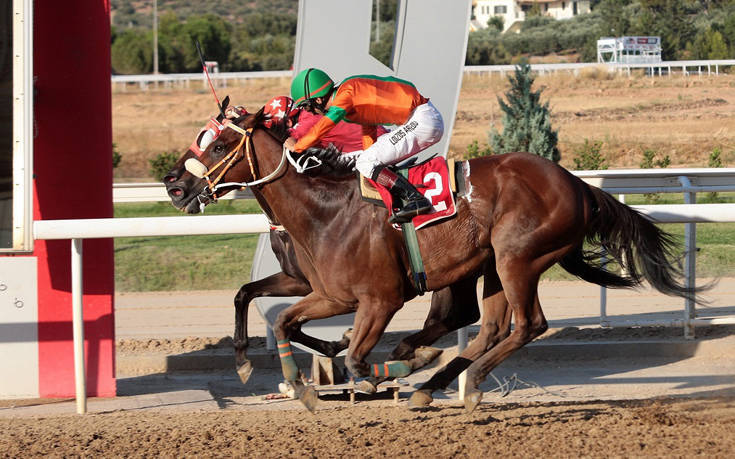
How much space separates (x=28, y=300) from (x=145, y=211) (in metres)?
8.27

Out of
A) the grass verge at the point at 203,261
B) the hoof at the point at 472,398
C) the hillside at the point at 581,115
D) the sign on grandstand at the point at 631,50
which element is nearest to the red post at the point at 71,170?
the hoof at the point at 472,398

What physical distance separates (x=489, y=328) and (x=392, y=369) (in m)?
0.54

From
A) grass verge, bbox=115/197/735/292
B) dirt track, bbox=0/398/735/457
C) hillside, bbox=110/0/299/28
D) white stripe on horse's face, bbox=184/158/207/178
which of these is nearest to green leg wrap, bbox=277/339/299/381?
dirt track, bbox=0/398/735/457

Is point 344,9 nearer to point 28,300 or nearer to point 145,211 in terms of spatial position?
point 28,300

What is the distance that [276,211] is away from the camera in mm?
4707

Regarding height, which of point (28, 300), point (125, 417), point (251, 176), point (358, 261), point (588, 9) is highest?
point (588, 9)

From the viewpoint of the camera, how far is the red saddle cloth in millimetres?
4504

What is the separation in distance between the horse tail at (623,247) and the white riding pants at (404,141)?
79 cm

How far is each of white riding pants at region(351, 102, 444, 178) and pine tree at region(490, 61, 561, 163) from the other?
1213 cm

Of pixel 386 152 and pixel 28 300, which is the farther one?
pixel 28 300

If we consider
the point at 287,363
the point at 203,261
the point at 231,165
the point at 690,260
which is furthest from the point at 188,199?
the point at 203,261

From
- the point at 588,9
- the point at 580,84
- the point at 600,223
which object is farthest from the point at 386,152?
the point at 588,9

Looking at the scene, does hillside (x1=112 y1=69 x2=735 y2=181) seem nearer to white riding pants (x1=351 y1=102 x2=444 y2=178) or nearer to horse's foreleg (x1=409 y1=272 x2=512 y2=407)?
horse's foreleg (x1=409 y1=272 x2=512 y2=407)

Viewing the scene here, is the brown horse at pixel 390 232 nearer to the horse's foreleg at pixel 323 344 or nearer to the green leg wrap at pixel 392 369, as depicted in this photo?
the green leg wrap at pixel 392 369
